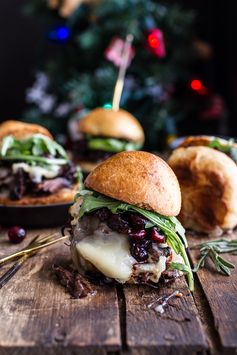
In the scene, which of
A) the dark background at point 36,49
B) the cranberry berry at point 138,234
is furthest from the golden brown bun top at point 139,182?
the dark background at point 36,49

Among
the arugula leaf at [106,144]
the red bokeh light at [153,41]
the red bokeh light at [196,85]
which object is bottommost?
the arugula leaf at [106,144]

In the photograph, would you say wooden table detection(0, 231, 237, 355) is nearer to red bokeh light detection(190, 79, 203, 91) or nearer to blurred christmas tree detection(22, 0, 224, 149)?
blurred christmas tree detection(22, 0, 224, 149)

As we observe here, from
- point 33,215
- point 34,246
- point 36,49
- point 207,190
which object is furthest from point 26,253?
point 36,49

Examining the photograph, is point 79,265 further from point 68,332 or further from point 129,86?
point 129,86

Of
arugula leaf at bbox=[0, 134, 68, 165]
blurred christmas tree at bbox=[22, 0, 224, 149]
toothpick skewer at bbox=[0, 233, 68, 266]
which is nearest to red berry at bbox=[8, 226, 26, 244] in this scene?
toothpick skewer at bbox=[0, 233, 68, 266]

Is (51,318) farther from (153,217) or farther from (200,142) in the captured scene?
(200,142)

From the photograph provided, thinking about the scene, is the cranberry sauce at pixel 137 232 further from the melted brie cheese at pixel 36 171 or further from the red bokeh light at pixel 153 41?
the red bokeh light at pixel 153 41

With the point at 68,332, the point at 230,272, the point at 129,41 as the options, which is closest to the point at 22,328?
the point at 68,332
